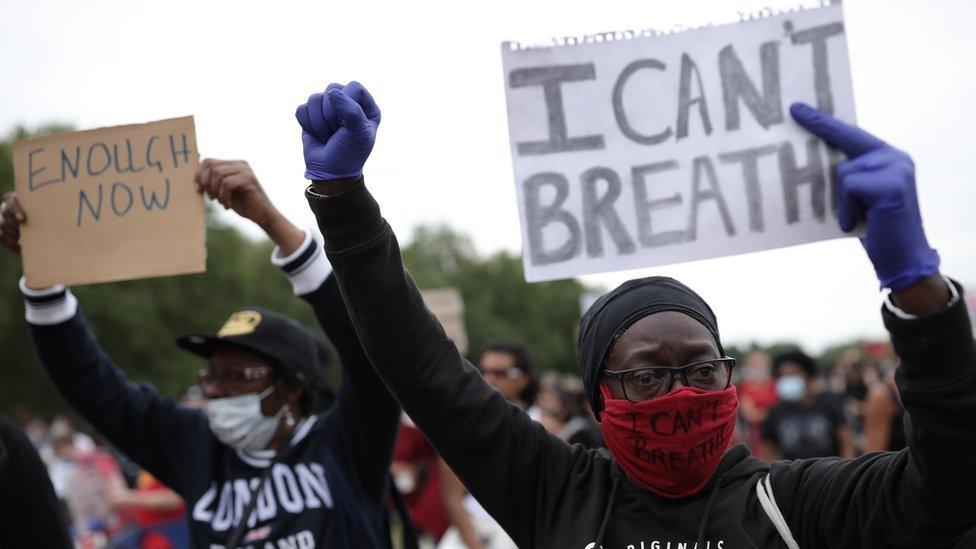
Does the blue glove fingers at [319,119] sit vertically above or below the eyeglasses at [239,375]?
above

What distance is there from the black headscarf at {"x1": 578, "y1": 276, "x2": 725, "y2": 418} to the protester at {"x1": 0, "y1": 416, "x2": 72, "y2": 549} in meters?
1.75

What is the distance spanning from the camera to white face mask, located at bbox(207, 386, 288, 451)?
373cm

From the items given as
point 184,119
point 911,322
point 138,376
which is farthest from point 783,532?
point 138,376

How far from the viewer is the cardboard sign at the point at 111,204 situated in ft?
10.9

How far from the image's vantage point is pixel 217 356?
13.1ft

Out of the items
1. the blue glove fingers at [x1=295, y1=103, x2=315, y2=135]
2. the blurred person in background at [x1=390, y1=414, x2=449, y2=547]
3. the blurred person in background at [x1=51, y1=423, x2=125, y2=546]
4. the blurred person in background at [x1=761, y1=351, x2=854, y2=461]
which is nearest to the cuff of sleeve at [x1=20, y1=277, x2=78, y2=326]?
the blue glove fingers at [x1=295, y1=103, x2=315, y2=135]

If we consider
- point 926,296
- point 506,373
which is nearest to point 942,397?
point 926,296

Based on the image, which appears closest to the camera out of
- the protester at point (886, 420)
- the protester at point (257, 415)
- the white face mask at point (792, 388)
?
the protester at point (257, 415)

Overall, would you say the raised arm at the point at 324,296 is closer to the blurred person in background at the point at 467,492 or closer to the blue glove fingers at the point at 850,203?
the blue glove fingers at the point at 850,203

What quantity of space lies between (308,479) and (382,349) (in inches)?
52.5

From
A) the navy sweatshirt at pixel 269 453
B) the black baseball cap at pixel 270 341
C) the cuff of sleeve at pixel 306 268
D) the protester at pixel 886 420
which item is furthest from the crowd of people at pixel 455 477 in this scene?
the cuff of sleeve at pixel 306 268

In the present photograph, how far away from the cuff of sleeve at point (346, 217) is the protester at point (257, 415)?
963 mm

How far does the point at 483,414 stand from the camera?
2.45 meters

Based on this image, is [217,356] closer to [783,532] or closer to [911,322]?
[783,532]
